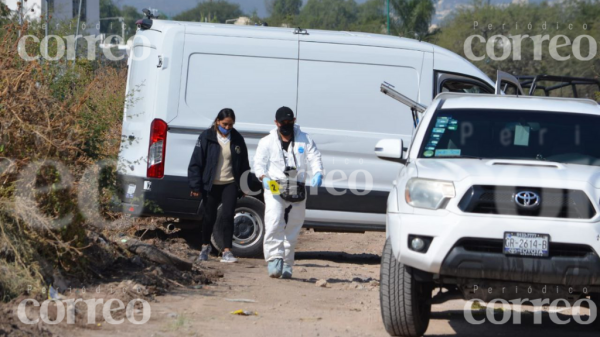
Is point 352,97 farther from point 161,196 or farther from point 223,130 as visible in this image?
point 161,196

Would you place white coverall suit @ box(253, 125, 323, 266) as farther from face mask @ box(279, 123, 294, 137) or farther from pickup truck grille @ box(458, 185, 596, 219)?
pickup truck grille @ box(458, 185, 596, 219)

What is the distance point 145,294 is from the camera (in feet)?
24.4

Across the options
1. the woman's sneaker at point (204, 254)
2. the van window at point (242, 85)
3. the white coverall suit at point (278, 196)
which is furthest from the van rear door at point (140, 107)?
the white coverall suit at point (278, 196)

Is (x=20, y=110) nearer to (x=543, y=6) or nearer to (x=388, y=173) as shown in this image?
(x=388, y=173)

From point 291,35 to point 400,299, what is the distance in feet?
16.9

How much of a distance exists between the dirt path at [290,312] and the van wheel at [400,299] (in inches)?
14.1

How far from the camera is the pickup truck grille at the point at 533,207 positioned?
6.04 meters

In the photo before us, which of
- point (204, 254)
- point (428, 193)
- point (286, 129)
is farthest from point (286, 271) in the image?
point (428, 193)

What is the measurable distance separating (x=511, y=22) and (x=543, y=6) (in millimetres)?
8071

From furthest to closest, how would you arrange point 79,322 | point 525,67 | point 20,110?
point 525,67 < point 20,110 < point 79,322

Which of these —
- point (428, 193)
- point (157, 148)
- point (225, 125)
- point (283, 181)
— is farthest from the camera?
point (157, 148)

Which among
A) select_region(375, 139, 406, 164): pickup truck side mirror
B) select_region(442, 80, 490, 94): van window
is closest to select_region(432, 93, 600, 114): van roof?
select_region(375, 139, 406, 164): pickup truck side mirror

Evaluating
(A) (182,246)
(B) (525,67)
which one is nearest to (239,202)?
(A) (182,246)

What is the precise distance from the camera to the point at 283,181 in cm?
920
